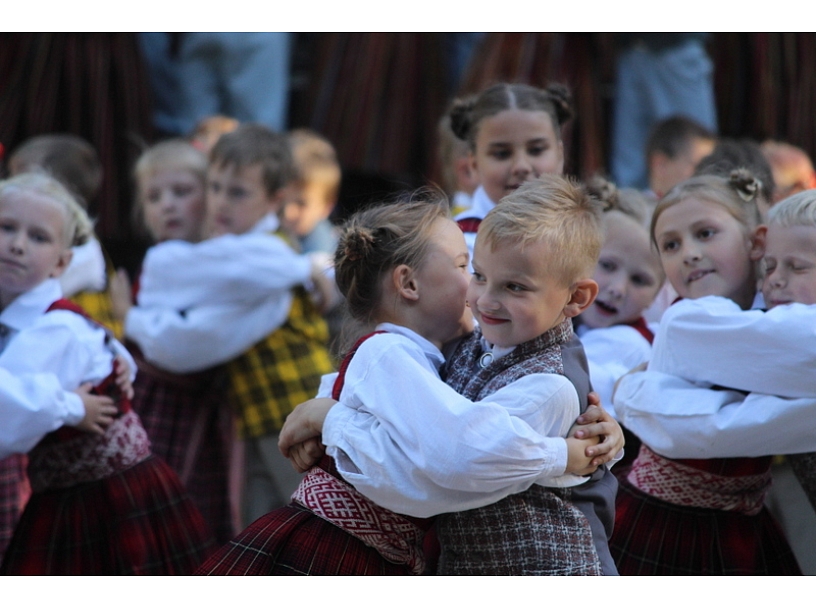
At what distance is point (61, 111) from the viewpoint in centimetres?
460

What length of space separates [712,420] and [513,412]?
55 cm

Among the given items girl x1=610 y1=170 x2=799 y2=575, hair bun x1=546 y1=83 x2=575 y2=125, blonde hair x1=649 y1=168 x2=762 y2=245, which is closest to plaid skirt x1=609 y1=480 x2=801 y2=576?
girl x1=610 y1=170 x2=799 y2=575

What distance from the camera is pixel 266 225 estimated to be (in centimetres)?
365

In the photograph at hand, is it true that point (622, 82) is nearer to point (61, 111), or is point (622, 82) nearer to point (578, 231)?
point (61, 111)

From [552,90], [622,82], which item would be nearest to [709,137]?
[622,82]

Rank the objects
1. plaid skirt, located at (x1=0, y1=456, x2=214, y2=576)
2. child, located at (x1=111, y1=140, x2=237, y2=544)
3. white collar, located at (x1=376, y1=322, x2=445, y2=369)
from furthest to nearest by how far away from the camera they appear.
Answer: child, located at (x1=111, y1=140, x2=237, y2=544), plaid skirt, located at (x1=0, y1=456, x2=214, y2=576), white collar, located at (x1=376, y1=322, x2=445, y2=369)

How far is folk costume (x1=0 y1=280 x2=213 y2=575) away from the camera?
268 centimetres

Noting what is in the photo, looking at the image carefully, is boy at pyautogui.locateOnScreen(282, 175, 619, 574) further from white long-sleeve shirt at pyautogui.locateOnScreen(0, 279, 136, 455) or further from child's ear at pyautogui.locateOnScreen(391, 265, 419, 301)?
white long-sleeve shirt at pyautogui.locateOnScreen(0, 279, 136, 455)

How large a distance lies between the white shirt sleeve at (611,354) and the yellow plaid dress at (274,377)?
1.17 m

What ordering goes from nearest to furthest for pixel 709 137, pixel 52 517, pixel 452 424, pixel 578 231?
1. pixel 452 424
2. pixel 578 231
3. pixel 52 517
4. pixel 709 137

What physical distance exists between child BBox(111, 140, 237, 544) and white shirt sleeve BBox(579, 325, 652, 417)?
148 cm

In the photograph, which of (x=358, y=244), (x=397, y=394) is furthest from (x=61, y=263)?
(x=397, y=394)

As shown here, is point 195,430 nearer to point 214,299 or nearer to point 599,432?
point 214,299

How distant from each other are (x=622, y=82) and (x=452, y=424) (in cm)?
339
